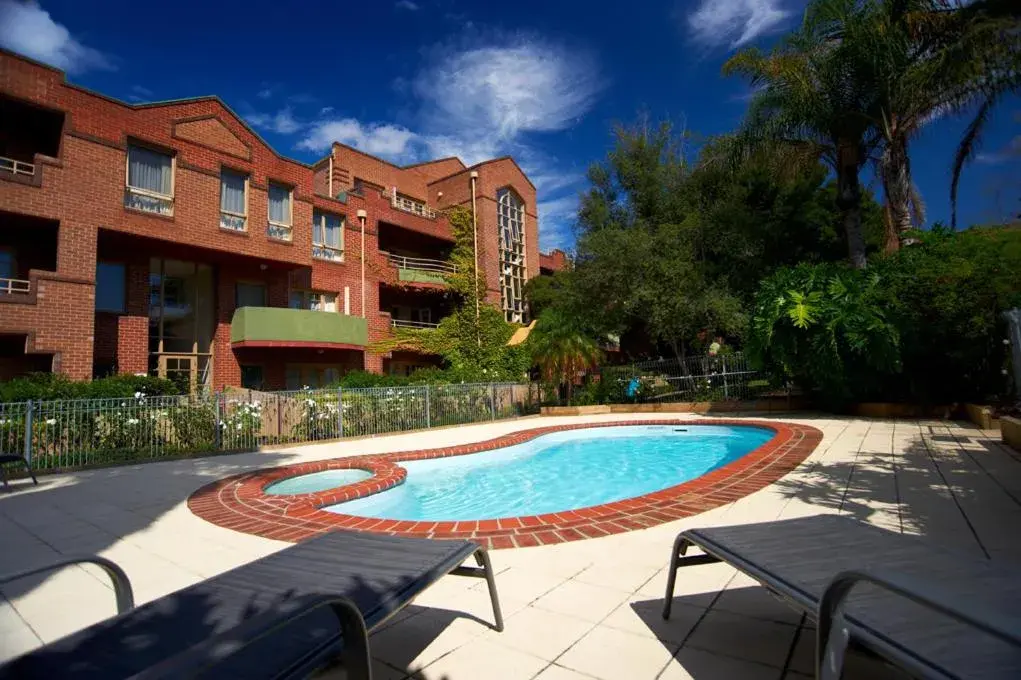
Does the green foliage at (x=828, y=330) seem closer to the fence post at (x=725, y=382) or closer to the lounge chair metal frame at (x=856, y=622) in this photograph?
the fence post at (x=725, y=382)

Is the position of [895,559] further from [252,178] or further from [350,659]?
[252,178]

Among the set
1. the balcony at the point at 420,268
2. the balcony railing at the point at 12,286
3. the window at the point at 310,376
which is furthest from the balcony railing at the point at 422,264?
the balcony railing at the point at 12,286

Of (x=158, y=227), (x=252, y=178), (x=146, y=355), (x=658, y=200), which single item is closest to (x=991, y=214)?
(x=658, y=200)

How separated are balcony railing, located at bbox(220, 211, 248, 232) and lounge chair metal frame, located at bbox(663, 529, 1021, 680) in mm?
18868

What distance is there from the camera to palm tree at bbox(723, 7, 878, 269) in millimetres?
12742

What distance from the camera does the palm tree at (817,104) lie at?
12742 mm

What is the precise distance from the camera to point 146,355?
15.9m

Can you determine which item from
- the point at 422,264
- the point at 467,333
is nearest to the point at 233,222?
the point at 422,264

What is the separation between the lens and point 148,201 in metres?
15.2

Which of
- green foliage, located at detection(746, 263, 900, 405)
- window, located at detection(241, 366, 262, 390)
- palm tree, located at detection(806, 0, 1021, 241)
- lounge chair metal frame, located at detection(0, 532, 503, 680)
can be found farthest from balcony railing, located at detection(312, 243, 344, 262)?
lounge chair metal frame, located at detection(0, 532, 503, 680)

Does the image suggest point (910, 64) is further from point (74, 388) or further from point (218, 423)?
point (74, 388)

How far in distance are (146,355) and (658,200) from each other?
24.5m

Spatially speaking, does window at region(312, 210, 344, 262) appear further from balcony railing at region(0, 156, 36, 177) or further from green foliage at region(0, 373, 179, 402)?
green foliage at region(0, 373, 179, 402)

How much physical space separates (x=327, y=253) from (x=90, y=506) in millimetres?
16381
